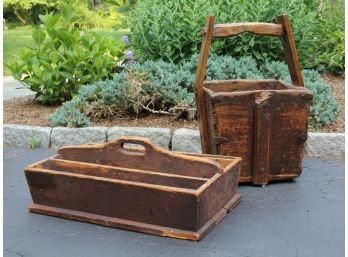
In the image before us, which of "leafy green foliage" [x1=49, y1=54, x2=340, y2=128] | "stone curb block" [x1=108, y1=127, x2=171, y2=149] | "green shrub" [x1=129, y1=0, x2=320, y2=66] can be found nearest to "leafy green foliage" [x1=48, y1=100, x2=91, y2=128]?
"leafy green foliage" [x1=49, y1=54, x2=340, y2=128]

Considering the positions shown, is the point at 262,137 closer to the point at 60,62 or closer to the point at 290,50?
the point at 290,50

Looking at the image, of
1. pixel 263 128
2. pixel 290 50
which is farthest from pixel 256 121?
pixel 290 50

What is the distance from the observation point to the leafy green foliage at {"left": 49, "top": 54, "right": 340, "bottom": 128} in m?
4.64

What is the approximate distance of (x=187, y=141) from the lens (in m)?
4.26

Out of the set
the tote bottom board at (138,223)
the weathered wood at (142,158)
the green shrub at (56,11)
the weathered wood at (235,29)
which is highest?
the green shrub at (56,11)

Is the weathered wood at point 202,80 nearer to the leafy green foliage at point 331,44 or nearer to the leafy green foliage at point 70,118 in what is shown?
the leafy green foliage at point 70,118

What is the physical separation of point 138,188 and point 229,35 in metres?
1.25

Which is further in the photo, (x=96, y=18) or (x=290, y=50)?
(x=96, y=18)

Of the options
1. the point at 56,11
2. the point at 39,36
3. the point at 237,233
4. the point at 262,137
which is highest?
the point at 56,11

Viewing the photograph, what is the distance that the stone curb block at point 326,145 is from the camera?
13.6 feet

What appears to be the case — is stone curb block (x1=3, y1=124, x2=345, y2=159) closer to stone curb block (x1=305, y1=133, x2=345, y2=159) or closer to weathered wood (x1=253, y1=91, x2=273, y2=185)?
stone curb block (x1=305, y1=133, x2=345, y2=159)

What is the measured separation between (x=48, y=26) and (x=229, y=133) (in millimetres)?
2575

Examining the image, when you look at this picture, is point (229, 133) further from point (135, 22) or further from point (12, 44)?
point (12, 44)

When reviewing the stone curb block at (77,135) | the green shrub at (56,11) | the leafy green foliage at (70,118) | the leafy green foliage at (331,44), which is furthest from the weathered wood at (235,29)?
the green shrub at (56,11)
